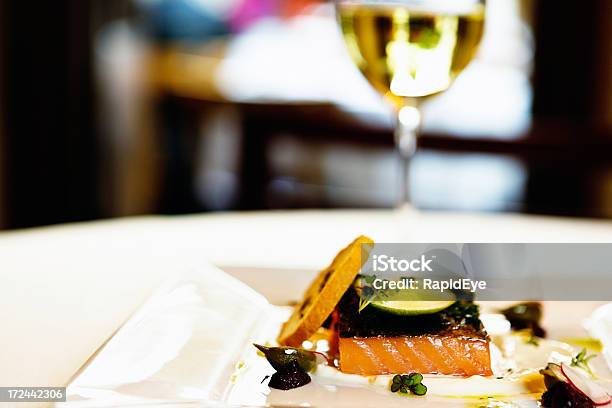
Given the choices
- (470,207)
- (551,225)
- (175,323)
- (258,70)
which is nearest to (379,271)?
(175,323)

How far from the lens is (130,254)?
117cm

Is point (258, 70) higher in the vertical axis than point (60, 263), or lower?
higher

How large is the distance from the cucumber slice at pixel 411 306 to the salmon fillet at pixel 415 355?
25mm

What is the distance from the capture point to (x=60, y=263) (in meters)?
1.11

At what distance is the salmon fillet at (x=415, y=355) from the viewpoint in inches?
29.1

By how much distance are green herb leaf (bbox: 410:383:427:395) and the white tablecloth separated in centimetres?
30

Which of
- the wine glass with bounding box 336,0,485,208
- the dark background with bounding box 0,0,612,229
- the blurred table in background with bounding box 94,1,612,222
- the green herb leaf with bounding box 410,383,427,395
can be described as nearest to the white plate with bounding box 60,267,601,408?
the green herb leaf with bounding box 410,383,427,395

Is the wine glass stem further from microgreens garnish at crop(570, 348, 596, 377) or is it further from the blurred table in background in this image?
microgreens garnish at crop(570, 348, 596, 377)

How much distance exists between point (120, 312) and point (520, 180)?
13.1 ft

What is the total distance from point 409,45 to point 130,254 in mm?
521

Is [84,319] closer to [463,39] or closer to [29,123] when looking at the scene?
[463,39]

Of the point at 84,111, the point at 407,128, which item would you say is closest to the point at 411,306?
the point at 407,128

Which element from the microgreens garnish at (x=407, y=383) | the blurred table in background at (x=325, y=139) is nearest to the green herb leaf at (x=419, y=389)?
the microgreens garnish at (x=407, y=383)

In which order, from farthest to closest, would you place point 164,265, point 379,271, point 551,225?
point 551,225
point 164,265
point 379,271
